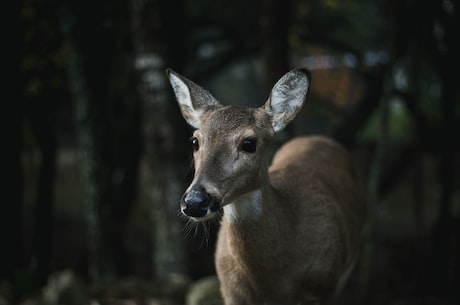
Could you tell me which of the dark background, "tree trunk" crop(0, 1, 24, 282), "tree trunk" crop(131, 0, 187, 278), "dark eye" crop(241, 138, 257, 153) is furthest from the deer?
"tree trunk" crop(0, 1, 24, 282)

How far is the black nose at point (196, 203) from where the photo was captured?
13.0 ft

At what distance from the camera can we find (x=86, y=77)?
11.2m

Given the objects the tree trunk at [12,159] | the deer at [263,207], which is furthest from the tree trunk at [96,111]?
the deer at [263,207]

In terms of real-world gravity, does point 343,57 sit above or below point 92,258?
above

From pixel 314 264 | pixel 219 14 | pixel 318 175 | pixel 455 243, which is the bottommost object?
pixel 455 243

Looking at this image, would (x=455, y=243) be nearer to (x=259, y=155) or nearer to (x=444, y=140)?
(x=444, y=140)

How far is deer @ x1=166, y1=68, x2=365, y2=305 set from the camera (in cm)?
457

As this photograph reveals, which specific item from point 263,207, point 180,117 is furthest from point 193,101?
point 180,117

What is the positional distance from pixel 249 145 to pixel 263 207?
1.79 feet

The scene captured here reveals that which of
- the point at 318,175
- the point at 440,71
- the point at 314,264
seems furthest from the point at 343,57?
the point at 314,264

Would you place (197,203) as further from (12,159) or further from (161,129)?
(12,159)

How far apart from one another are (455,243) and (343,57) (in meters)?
6.22

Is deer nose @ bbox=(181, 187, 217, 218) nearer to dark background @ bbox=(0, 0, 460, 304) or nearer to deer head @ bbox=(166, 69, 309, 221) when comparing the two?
deer head @ bbox=(166, 69, 309, 221)

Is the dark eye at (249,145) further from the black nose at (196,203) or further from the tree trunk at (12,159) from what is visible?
the tree trunk at (12,159)
